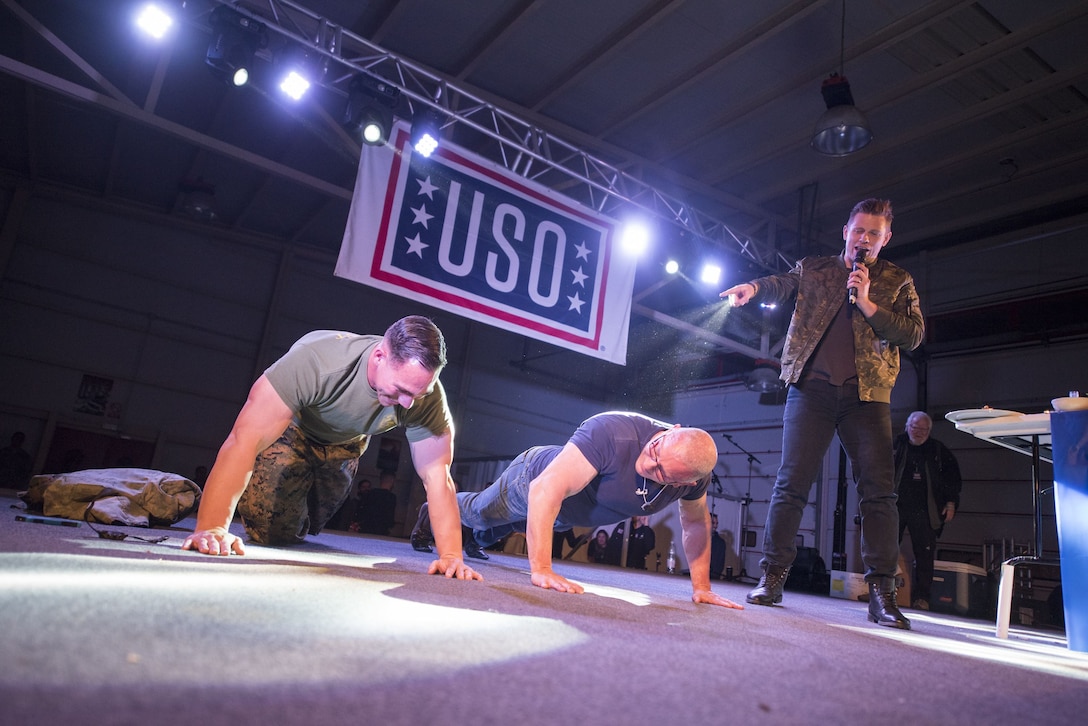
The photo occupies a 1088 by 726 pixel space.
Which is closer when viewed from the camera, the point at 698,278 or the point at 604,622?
the point at 604,622

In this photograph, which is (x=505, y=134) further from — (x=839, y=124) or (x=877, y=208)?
(x=877, y=208)

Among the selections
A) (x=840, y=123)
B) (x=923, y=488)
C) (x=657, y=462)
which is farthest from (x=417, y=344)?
(x=923, y=488)

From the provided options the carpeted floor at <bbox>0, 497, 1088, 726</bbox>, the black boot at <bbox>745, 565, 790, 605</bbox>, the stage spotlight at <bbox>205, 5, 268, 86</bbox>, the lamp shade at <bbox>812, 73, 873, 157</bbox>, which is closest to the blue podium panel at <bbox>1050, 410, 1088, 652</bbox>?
the carpeted floor at <bbox>0, 497, 1088, 726</bbox>

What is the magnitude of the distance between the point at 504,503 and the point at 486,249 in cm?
283

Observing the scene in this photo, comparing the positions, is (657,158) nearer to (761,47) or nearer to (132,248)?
(761,47)

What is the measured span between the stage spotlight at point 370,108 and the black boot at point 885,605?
4.30 meters

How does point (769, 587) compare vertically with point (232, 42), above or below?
below

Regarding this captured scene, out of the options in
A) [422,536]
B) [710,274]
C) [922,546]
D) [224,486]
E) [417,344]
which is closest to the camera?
[224,486]

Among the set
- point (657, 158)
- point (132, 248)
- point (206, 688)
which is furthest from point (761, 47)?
point (132, 248)

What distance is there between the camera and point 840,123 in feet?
15.6

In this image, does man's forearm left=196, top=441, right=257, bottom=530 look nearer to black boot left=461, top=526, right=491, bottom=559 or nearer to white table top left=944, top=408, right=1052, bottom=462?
black boot left=461, top=526, right=491, bottom=559

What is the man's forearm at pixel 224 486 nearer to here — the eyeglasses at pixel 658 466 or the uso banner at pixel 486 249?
the eyeglasses at pixel 658 466

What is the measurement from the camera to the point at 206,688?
1.92 feet

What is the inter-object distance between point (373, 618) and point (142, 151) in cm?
971
